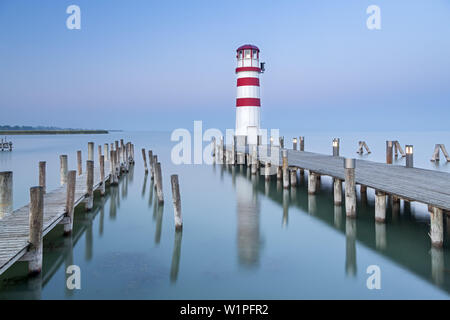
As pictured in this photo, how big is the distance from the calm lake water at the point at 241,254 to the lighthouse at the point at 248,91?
945 centimetres

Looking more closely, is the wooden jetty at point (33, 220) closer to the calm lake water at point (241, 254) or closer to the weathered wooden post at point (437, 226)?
the calm lake water at point (241, 254)

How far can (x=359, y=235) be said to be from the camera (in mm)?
7523

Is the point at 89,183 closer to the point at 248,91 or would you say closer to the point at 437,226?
the point at 437,226

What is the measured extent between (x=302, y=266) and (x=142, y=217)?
5116 millimetres

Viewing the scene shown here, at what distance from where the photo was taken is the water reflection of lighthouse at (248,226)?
6.69m

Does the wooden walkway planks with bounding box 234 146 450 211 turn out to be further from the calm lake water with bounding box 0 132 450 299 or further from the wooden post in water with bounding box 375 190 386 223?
the calm lake water with bounding box 0 132 450 299

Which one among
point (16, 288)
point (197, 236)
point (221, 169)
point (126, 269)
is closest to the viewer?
point (16, 288)

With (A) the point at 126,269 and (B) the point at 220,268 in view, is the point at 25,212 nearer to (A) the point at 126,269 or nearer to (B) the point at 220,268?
(A) the point at 126,269

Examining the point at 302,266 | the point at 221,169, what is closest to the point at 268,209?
the point at 302,266

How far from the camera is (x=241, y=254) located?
22.4ft

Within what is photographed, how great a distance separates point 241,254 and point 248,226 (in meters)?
2.11

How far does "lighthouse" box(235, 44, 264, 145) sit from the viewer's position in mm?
20109

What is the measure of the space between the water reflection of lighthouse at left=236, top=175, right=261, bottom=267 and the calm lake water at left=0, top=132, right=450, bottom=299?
3 cm

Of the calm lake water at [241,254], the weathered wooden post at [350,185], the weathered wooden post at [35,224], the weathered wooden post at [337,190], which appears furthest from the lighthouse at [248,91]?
the weathered wooden post at [35,224]
